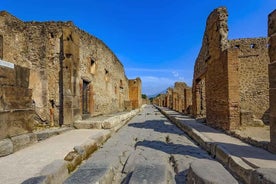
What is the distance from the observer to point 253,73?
18281mm

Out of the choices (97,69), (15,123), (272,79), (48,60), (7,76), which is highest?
(97,69)

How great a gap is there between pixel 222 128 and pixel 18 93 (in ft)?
20.4

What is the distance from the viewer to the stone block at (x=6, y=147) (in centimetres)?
403

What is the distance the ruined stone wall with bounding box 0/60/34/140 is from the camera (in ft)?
14.7

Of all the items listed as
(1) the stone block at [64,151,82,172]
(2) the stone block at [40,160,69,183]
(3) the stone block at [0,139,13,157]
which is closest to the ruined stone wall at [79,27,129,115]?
(3) the stone block at [0,139,13,157]

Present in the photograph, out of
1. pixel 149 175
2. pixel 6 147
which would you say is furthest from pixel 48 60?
pixel 149 175

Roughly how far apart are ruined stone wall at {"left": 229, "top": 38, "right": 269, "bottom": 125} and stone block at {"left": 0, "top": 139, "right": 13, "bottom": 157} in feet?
56.8

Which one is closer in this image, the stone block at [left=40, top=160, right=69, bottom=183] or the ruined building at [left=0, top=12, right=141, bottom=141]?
the stone block at [left=40, top=160, right=69, bottom=183]

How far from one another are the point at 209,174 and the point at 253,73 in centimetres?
1829

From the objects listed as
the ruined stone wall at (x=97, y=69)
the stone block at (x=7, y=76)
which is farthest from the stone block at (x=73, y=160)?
the ruined stone wall at (x=97, y=69)

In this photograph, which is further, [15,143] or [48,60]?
[48,60]

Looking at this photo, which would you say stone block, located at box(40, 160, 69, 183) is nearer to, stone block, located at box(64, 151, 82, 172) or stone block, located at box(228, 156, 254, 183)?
stone block, located at box(64, 151, 82, 172)

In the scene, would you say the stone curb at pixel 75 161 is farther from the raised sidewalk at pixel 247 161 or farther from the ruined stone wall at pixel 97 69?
the ruined stone wall at pixel 97 69

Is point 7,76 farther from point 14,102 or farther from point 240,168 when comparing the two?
point 240,168
